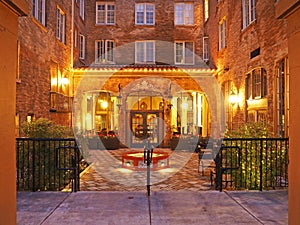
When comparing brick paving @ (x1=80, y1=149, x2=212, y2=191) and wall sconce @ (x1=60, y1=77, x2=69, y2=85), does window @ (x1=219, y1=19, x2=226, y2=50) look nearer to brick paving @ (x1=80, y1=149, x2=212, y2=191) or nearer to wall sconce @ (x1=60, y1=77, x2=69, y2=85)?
brick paving @ (x1=80, y1=149, x2=212, y2=191)

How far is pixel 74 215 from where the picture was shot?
500cm

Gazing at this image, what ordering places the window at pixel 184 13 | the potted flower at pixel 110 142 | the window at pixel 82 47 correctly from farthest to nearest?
the window at pixel 184 13 → the window at pixel 82 47 → the potted flower at pixel 110 142

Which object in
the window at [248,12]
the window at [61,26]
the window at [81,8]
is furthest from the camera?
the window at [81,8]

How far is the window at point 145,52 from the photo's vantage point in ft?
67.5

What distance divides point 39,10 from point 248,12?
324 inches

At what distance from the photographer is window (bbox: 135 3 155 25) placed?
20906 mm

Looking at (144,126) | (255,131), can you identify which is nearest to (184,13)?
(144,126)

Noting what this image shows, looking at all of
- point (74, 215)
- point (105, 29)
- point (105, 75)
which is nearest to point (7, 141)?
point (74, 215)

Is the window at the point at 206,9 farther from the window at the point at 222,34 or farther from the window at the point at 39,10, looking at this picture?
the window at the point at 39,10

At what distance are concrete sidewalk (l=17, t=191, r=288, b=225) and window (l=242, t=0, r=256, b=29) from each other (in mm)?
7482

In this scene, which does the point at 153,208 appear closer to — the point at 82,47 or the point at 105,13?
the point at 82,47

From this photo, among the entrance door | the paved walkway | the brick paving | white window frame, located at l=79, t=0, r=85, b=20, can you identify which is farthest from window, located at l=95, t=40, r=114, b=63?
the paved walkway

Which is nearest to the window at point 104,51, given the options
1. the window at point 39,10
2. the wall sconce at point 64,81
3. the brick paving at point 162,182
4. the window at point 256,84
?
the wall sconce at point 64,81

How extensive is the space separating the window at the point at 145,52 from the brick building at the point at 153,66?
0.22ft
